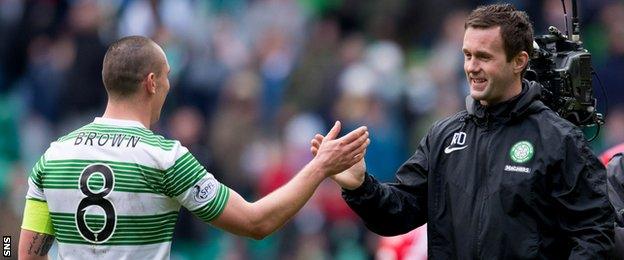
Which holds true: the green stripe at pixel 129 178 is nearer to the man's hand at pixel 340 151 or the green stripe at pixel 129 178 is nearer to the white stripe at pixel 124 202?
the white stripe at pixel 124 202

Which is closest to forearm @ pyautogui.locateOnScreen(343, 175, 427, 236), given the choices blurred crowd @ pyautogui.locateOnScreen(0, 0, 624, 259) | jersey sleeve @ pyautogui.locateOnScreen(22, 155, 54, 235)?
jersey sleeve @ pyautogui.locateOnScreen(22, 155, 54, 235)

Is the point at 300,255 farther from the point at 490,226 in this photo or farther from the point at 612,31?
the point at 490,226

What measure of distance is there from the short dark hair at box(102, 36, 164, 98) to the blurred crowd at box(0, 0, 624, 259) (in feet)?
21.4

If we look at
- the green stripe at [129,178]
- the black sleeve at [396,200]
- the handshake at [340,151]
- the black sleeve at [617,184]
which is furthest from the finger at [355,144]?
the black sleeve at [617,184]

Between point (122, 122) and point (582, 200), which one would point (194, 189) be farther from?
point (582, 200)

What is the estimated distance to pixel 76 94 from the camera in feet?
43.1

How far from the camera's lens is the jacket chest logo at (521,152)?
5.81 meters

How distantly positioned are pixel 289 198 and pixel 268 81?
7.87 m

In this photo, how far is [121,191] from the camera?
545 centimetres

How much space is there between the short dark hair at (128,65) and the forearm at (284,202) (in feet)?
2.27

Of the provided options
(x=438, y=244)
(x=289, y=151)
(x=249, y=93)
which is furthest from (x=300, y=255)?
(x=438, y=244)

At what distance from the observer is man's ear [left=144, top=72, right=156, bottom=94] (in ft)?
18.4

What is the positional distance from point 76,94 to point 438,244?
303 inches

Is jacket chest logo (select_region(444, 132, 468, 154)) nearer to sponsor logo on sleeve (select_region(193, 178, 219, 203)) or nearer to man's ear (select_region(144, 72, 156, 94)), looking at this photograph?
sponsor logo on sleeve (select_region(193, 178, 219, 203))
